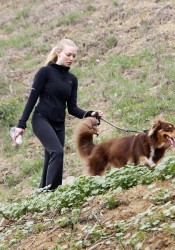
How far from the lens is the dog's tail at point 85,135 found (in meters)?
8.14

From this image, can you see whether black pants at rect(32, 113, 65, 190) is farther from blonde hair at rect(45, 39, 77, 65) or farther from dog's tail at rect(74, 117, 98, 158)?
blonde hair at rect(45, 39, 77, 65)

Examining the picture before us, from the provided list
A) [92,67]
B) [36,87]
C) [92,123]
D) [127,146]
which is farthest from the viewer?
[92,67]

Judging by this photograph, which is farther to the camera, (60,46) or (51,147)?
(60,46)

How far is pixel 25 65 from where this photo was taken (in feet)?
54.7

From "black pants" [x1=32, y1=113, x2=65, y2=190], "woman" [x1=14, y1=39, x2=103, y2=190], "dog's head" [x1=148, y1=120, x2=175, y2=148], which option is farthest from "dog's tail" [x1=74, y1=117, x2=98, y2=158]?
"dog's head" [x1=148, y1=120, x2=175, y2=148]

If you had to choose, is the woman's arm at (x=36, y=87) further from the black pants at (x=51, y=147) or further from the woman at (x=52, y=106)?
the black pants at (x=51, y=147)

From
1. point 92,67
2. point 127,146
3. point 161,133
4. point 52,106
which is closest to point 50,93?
point 52,106

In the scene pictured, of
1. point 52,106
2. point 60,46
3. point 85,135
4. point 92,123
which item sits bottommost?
point 85,135

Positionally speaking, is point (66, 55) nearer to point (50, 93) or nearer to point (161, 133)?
point (50, 93)

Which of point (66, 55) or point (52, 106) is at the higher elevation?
point (66, 55)

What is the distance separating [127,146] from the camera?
830 centimetres

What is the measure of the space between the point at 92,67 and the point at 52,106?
754 centimetres

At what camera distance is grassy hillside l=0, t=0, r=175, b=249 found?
1129 centimetres

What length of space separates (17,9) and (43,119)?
49.0 feet
